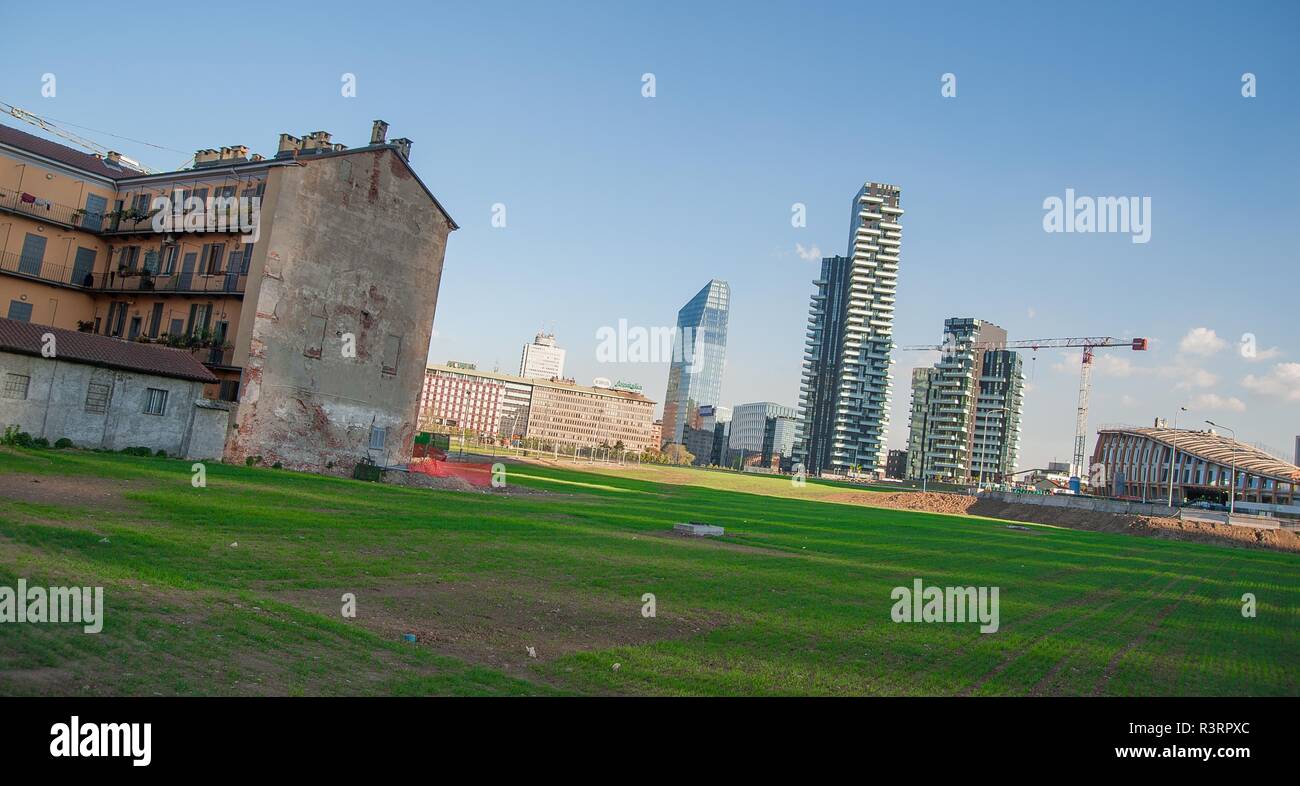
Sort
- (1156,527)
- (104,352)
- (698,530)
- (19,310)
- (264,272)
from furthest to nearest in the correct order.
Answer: (1156,527), (19,310), (264,272), (104,352), (698,530)

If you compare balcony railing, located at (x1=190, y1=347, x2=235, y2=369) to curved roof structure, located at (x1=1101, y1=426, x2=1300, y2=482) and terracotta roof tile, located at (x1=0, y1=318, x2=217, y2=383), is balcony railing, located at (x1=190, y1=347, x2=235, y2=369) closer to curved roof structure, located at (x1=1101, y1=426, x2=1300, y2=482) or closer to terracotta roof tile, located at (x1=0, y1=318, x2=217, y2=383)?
terracotta roof tile, located at (x1=0, y1=318, x2=217, y2=383)

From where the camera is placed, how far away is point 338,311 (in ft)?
180

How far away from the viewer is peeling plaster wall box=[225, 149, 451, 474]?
167 ft

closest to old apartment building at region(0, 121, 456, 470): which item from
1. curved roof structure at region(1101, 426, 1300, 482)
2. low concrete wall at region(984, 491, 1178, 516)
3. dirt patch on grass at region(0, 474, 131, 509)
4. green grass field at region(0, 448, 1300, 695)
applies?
green grass field at region(0, 448, 1300, 695)

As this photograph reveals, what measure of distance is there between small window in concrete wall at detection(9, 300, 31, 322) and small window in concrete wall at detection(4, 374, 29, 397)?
18670 millimetres

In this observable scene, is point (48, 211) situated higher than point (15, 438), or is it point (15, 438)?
point (48, 211)

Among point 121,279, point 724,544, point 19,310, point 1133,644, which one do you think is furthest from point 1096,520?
point 19,310

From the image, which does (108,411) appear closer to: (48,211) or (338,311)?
(338,311)

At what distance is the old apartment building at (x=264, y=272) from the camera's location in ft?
169

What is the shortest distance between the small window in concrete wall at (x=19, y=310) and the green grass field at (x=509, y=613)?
26.0 metres

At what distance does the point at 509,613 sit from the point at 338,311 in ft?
139

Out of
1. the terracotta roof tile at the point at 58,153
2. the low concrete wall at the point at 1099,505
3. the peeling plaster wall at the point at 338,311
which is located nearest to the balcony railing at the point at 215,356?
the peeling plaster wall at the point at 338,311

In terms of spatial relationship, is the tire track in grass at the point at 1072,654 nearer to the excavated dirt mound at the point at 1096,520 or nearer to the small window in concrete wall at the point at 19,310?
the small window in concrete wall at the point at 19,310
